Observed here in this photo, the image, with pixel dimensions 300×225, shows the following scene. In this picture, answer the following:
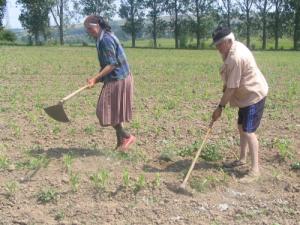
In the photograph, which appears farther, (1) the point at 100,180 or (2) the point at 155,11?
(2) the point at 155,11

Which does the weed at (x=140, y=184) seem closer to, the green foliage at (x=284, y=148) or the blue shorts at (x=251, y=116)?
the blue shorts at (x=251, y=116)

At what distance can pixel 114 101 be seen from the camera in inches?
268

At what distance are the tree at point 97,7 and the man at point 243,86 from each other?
69.4 m

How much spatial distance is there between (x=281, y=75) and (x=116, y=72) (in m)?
11.4

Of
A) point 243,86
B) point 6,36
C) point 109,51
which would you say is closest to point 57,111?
point 109,51

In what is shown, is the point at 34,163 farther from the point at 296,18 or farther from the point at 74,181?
the point at 296,18

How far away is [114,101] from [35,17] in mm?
59133

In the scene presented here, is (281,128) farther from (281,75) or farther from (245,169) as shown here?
(281,75)

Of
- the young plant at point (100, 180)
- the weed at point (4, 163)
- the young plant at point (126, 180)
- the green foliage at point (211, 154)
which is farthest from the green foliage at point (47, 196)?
the green foliage at point (211, 154)

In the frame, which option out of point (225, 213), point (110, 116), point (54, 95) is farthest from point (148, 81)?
point (225, 213)

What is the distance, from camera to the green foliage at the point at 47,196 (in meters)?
5.34

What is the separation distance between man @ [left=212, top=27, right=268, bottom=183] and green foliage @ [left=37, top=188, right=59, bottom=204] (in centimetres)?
195

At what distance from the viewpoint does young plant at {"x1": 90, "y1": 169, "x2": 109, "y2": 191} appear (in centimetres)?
563

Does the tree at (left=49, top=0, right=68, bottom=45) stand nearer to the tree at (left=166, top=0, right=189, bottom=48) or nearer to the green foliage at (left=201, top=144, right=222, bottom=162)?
the tree at (left=166, top=0, right=189, bottom=48)
